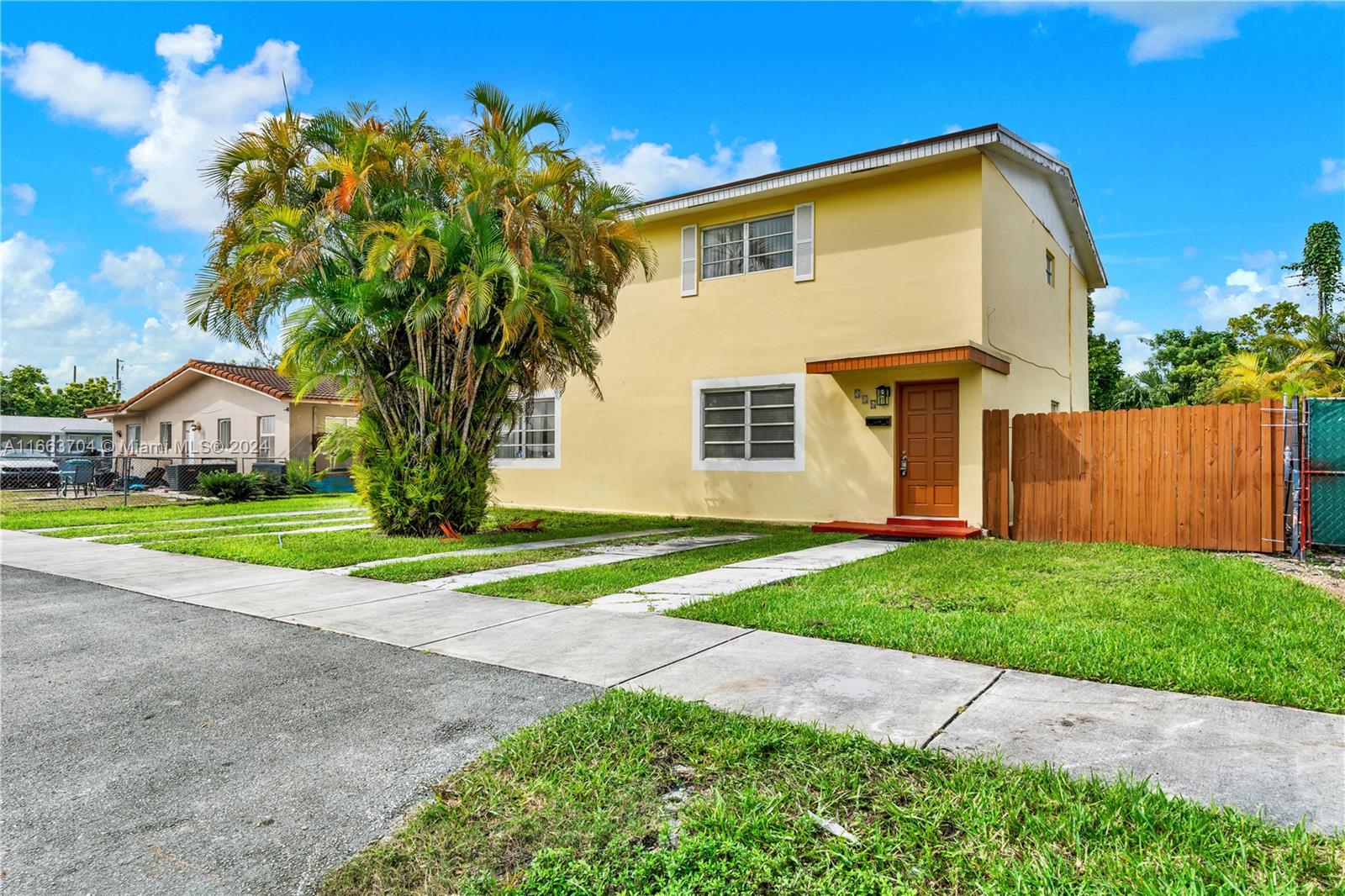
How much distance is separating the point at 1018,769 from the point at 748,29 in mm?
11446

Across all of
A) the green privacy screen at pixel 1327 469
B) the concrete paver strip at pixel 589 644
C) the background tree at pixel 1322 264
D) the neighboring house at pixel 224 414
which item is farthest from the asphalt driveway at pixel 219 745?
the background tree at pixel 1322 264

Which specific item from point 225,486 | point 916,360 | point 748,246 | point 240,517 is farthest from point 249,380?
point 916,360

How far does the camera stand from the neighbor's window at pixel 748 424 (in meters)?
12.4

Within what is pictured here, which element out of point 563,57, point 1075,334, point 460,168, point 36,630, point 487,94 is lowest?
point 36,630

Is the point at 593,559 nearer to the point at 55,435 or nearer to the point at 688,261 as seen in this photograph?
the point at 688,261

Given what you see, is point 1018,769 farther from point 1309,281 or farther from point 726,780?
point 1309,281

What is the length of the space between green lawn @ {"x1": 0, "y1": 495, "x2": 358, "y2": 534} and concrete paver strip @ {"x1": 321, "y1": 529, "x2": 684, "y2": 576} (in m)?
3.00

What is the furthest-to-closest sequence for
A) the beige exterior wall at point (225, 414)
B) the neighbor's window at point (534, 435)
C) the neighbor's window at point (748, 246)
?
the beige exterior wall at point (225, 414) < the neighbor's window at point (534, 435) < the neighbor's window at point (748, 246)

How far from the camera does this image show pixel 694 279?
528 inches

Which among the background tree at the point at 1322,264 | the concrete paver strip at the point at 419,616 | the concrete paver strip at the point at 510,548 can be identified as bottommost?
the concrete paver strip at the point at 419,616

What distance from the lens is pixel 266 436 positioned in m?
23.1

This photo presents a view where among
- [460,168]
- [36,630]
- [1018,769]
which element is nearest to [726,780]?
[1018,769]

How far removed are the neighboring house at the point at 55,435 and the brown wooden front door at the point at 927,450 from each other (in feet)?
123

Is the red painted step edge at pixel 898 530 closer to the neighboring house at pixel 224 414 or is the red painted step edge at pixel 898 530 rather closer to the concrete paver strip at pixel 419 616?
the concrete paver strip at pixel 419 616
